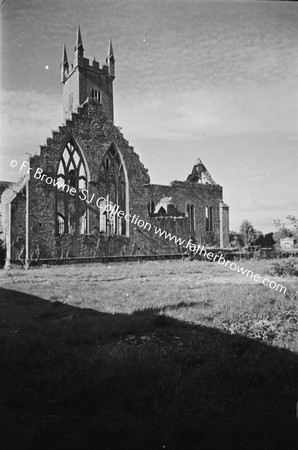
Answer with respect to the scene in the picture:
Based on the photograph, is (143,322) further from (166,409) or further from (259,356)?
(166,409)

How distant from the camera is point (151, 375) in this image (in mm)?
4184

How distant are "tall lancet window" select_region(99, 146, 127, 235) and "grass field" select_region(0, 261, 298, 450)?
1637cm

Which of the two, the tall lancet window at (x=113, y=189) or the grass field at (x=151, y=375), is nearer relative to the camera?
the grass field at (x=151, y=375)

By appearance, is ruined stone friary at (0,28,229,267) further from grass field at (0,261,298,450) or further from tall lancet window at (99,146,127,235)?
grass field at (0,261,298,450)

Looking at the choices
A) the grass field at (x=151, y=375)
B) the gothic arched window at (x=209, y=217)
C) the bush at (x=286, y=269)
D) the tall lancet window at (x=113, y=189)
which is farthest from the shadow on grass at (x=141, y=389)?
the gothic arched window at (x=209, y=217)

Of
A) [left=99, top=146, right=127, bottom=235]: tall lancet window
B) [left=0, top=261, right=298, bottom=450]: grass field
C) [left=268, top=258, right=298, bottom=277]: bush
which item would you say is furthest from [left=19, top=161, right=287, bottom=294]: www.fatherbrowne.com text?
[left=0, top=261, right=298, bottom=450]: grass field

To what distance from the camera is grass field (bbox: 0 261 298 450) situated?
3.02 m

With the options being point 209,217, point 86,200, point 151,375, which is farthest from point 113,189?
point 151,375

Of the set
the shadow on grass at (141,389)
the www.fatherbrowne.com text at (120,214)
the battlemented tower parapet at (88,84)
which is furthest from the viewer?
the battlemented tower parapet at (88,84)

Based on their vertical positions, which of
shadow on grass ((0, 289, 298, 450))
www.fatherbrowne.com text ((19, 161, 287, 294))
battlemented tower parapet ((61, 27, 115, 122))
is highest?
battlemented tower parapet ((61, 27, 115, 122))

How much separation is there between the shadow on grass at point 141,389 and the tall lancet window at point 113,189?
18.0 meters

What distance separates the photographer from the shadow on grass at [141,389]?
2990mm

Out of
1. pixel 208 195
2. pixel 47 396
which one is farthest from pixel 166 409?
pixel 208 195

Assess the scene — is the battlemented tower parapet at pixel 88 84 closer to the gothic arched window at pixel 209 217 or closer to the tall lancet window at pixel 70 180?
the gothic arched window at pixel 209 217
